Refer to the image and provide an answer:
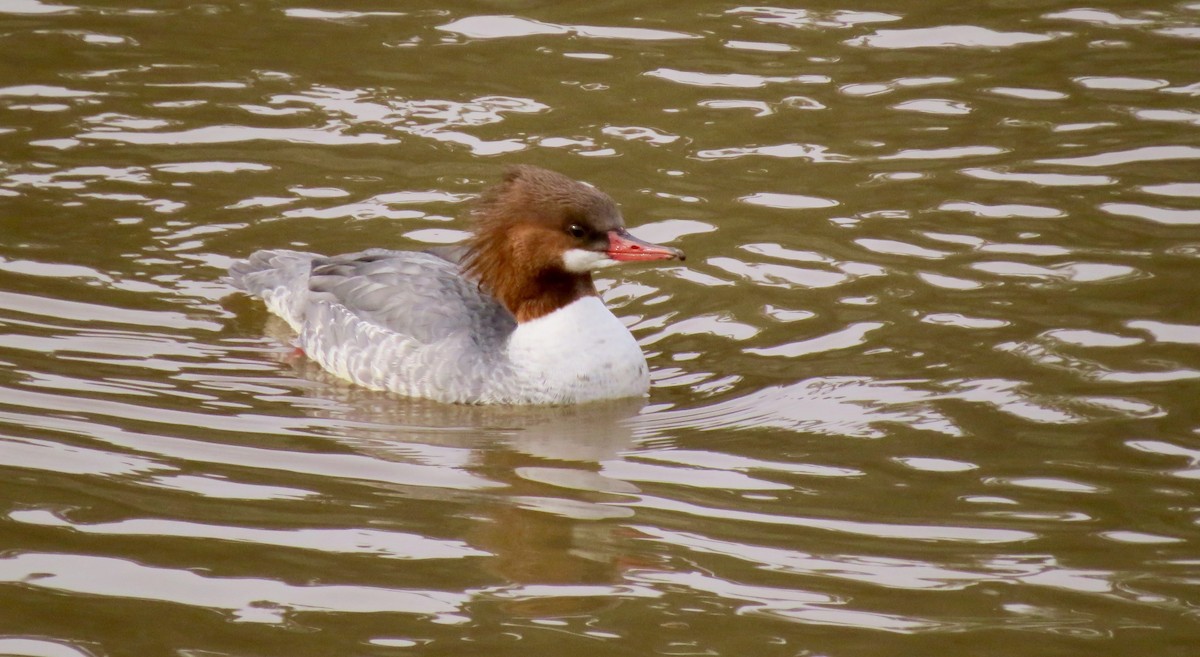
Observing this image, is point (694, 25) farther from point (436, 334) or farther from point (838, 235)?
point (436, 334)

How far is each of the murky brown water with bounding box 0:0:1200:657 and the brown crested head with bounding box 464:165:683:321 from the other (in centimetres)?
69

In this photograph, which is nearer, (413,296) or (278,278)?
(413,296)

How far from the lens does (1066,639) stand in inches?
232

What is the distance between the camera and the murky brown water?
6133mm

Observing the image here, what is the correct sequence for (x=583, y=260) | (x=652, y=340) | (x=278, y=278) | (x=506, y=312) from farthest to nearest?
(x=278, y=278) < (x=652, y=340) < (x=506, y=312) < (x=583, y=260)

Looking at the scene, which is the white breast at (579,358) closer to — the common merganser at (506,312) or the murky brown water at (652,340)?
the common merganser at (506,312)

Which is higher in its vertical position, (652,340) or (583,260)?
(583,260)

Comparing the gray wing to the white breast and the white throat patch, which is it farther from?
the white throat patch

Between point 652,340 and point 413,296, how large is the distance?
1365 mm

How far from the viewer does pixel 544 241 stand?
341 inches

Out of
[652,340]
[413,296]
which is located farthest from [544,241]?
[652,340]

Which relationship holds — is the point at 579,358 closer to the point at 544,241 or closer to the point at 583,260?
the point at 583,260

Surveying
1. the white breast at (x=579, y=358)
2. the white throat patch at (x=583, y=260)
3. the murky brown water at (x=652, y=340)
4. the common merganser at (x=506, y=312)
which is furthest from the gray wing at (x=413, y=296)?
the white throat patch at (x=583, y=260)

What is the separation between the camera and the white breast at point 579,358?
8.56 m
